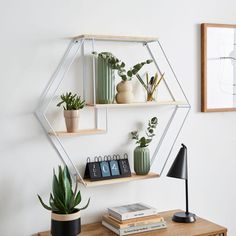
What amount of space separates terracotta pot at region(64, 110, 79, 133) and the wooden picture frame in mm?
865

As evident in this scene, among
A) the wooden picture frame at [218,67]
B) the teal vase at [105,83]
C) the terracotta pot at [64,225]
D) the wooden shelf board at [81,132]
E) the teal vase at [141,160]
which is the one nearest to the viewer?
the terracotta pot at [64,225]

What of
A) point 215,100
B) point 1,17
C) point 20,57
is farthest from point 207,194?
point 1,17

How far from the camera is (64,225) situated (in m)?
2.02

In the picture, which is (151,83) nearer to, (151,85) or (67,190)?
(151,85)

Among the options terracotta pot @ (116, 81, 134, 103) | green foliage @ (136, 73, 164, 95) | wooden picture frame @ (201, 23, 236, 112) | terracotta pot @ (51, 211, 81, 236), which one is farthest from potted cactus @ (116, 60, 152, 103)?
terracotta pot @ (51, 211, 81, 236)

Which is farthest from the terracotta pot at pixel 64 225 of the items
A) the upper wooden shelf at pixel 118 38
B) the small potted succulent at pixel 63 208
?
the upper wooden shelf at pixel 118 38

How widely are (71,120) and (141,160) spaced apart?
47 cm

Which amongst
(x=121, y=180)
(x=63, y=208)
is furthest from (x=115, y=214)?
(x=63, y=208)

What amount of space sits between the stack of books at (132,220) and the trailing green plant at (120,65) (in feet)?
2.26

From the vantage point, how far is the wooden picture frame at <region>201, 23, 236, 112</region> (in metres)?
2.64

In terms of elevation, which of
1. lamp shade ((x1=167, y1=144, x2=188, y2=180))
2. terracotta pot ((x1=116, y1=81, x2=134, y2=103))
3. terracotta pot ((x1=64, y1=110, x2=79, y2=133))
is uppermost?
terracotta pot ((x1=116, y1=81, x2=134, y2=103))

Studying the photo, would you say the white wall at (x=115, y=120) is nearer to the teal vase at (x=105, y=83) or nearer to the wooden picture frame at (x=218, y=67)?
the wooden picture frame at (x=218, y=67)

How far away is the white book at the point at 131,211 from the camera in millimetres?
2216

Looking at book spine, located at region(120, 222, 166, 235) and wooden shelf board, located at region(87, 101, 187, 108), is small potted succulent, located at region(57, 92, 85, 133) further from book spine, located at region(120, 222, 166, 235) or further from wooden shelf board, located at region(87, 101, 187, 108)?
book spine, located at region(120, 222, 166, 235)
